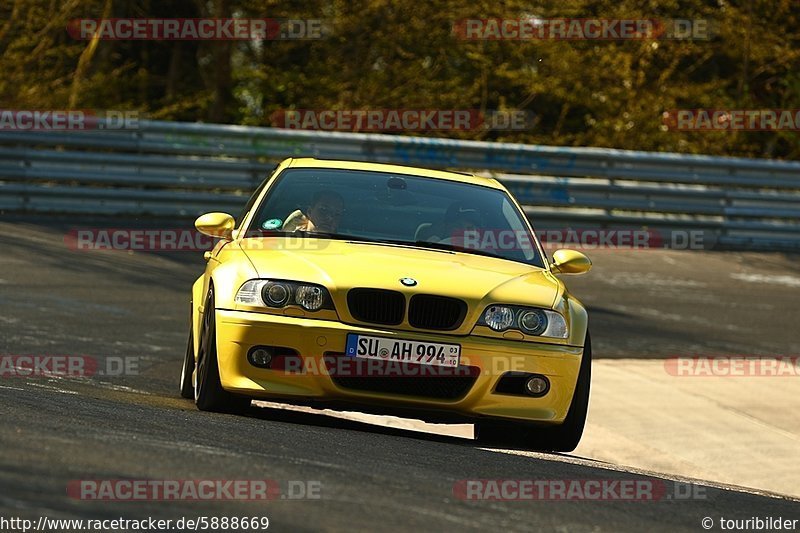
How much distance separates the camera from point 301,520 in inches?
194

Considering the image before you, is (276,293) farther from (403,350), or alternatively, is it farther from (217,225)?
(217,225)

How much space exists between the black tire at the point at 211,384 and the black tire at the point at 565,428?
127 centimetres

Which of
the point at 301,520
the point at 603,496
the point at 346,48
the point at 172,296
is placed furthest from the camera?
the point at 346,48

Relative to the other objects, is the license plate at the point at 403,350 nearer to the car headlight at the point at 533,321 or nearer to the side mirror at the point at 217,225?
the car headlight at the point at 533,321

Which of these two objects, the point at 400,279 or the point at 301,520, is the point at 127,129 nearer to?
the point at 400,279

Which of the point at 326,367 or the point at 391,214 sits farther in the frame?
the point at 391,214

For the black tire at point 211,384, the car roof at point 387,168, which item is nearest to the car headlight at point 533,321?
the black tire at point 211,384

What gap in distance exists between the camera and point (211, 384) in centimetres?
769

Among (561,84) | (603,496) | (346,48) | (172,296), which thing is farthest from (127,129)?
(603,496)

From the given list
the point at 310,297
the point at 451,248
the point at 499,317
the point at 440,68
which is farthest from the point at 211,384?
the point at 440,68

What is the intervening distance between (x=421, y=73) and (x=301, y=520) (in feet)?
64.0

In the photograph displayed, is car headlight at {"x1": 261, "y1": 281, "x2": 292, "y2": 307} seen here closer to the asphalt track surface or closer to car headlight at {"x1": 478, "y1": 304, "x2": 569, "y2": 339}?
the asphalt track surface

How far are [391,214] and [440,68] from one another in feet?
51.7

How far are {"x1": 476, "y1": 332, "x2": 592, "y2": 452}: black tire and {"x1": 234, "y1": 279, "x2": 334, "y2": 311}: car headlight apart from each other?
107 cm
